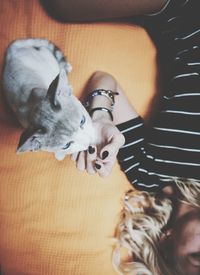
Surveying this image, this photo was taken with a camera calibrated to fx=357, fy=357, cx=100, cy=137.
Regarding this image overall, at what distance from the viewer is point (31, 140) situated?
96cm

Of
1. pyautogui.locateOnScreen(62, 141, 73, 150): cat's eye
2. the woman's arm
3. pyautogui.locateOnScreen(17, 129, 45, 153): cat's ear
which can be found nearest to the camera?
pyautogui.locateOnScreen(17, 129, 45, 153): cat's ear

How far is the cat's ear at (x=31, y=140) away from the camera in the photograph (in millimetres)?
929

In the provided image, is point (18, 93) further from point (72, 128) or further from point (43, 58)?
point (72, 128)

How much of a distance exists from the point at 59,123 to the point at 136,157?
15.6 inches

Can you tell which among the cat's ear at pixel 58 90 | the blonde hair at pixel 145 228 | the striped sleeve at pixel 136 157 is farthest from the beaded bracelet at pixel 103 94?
the blonde hair at pixel 145 228

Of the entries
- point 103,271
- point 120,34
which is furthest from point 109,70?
point 103,271

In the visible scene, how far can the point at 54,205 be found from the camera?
1.27m

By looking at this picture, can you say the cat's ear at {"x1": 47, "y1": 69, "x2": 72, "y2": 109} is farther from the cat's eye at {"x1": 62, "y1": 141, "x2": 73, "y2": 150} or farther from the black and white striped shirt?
the black and white striped shirt

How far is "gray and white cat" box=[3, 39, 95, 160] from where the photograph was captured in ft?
3.30

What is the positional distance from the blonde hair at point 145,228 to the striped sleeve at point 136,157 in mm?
64

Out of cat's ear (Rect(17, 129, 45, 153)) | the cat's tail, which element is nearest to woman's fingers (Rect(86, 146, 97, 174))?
cat's ear (Rect(17, 129, 45, 153))

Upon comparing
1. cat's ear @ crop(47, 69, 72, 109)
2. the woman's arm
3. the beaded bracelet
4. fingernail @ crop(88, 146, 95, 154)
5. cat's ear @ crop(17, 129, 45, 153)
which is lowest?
fingernail @ crop(88, 146, 95, 154)

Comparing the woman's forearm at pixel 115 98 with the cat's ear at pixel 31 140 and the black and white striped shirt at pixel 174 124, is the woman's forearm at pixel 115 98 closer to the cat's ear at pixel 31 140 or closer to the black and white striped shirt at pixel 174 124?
the black and white striped shirt at pixel 174 124

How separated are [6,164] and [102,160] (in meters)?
0.39
